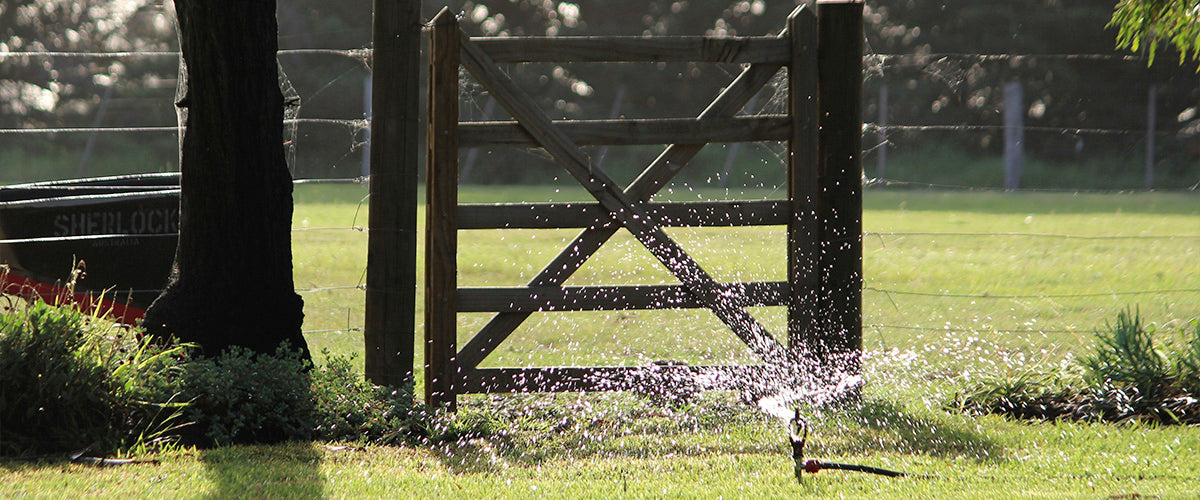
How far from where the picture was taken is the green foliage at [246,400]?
4699 millimetres

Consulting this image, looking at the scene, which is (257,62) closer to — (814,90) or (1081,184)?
(814,90)

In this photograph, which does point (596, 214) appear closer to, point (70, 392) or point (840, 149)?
point (840, 149)

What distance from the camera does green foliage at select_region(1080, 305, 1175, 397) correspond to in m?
5.39

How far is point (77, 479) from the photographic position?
4.13m

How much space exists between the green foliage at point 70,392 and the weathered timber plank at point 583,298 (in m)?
1.40

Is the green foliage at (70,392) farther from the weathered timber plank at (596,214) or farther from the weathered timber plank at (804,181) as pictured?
the weathered timber plank at (804,181)

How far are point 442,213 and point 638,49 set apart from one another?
119 centimetres

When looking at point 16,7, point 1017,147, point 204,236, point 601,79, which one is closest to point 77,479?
point 204,236

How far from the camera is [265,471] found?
4316mm

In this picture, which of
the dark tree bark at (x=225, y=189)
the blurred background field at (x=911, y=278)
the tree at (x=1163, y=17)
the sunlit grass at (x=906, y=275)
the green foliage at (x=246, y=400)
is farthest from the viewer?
the sunlit grass at (x=906, y=275)

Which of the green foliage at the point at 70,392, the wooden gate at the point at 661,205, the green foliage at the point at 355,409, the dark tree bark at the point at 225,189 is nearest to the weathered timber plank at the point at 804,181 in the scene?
the wooden gate at the point at 661,205

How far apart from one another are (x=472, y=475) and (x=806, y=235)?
6.87 feet

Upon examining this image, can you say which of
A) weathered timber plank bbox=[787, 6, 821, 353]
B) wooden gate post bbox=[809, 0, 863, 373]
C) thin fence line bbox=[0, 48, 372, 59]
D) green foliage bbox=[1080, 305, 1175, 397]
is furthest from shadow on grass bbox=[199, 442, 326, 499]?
green foliage bbox=[1080, 305, 1175, 397]

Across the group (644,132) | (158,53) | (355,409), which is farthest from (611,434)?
(158,53)
